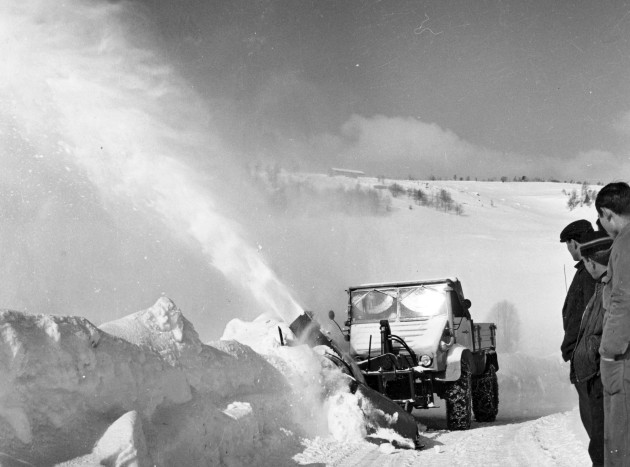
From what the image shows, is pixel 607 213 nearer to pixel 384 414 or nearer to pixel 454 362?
pixel 384 414

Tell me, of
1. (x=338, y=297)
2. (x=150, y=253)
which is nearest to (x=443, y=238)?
(x=338, y=297)

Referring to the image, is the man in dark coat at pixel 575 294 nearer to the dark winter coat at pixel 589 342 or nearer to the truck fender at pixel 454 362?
the dark winter coat at pixel 589 342

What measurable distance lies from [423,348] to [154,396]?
5400mm

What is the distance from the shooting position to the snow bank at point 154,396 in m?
4.07

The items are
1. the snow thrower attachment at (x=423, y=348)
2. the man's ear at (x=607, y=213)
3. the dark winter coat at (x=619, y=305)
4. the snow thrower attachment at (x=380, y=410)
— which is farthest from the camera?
the snow thrower attachment at (x=423, y=348)

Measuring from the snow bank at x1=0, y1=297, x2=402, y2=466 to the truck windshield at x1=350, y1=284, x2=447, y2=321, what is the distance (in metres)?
2.94

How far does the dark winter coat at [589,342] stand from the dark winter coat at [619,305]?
2.13 feet

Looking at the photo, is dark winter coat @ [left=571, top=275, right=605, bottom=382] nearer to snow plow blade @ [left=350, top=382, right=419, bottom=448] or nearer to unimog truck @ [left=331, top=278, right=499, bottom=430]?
snow plow blade @ [left=350, top=382, right=419, bottom=448]

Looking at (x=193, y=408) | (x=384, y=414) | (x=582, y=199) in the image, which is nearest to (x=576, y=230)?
(x=193, y=408)

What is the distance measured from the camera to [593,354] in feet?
12.9

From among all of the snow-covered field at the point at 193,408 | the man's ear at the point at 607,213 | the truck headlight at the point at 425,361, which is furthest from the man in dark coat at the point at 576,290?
the truck headlight at the point at 425,361

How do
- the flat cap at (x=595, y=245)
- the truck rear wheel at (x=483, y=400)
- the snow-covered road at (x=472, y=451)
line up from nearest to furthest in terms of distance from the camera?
1. the flat cap at (x=595, y=245)
2. the snow-covered road at (x=472, y=451)
3. the truck rear wheel at (x=483, y=400)

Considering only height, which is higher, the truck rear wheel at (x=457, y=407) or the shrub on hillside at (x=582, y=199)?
the shrub on hillside at (x=582, y=199)

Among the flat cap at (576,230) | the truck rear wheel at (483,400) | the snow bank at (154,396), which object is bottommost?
the truck rear wheel at (483,400)
